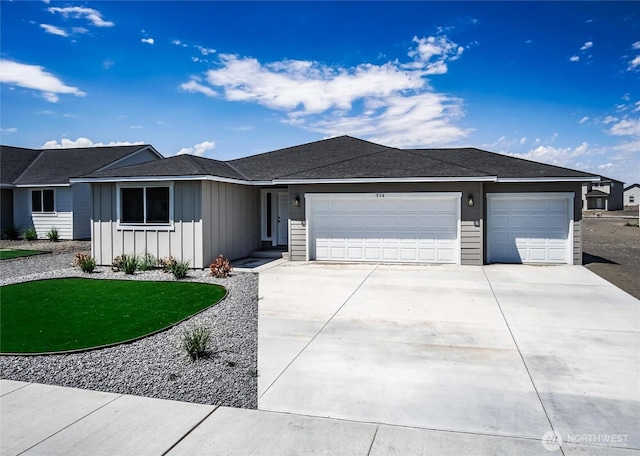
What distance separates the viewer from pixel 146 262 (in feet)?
40.2

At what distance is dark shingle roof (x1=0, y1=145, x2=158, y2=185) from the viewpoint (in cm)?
2058

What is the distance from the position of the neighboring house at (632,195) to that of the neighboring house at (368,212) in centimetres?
7037

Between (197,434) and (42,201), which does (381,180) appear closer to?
(197,434)

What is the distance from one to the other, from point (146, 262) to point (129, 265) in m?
0.82

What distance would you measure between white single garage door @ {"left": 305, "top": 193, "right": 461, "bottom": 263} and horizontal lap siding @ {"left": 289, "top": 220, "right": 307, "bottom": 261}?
0.18 metres

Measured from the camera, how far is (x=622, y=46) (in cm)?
1461

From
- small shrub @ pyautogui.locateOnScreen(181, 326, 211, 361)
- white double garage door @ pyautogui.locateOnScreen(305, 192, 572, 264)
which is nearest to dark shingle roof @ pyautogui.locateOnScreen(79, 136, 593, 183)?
white double garage door @ pyautogui.locateOnScreen(305, 192, 572, 264)

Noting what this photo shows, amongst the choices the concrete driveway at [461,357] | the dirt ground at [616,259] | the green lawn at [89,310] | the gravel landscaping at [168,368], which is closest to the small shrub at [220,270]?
the green lawn at [89,310]

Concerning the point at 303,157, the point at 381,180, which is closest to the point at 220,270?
the point at 381,180

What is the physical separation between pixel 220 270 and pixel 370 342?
238 inches

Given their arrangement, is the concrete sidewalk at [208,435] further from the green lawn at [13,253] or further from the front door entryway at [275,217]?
the green lawn at [13,253]

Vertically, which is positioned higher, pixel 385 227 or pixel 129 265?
pixel 385 227

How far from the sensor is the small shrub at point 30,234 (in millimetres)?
19844

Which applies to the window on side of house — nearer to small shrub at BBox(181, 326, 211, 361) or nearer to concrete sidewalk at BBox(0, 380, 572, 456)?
small shrub at BBox(181, 326, 211, 361)
